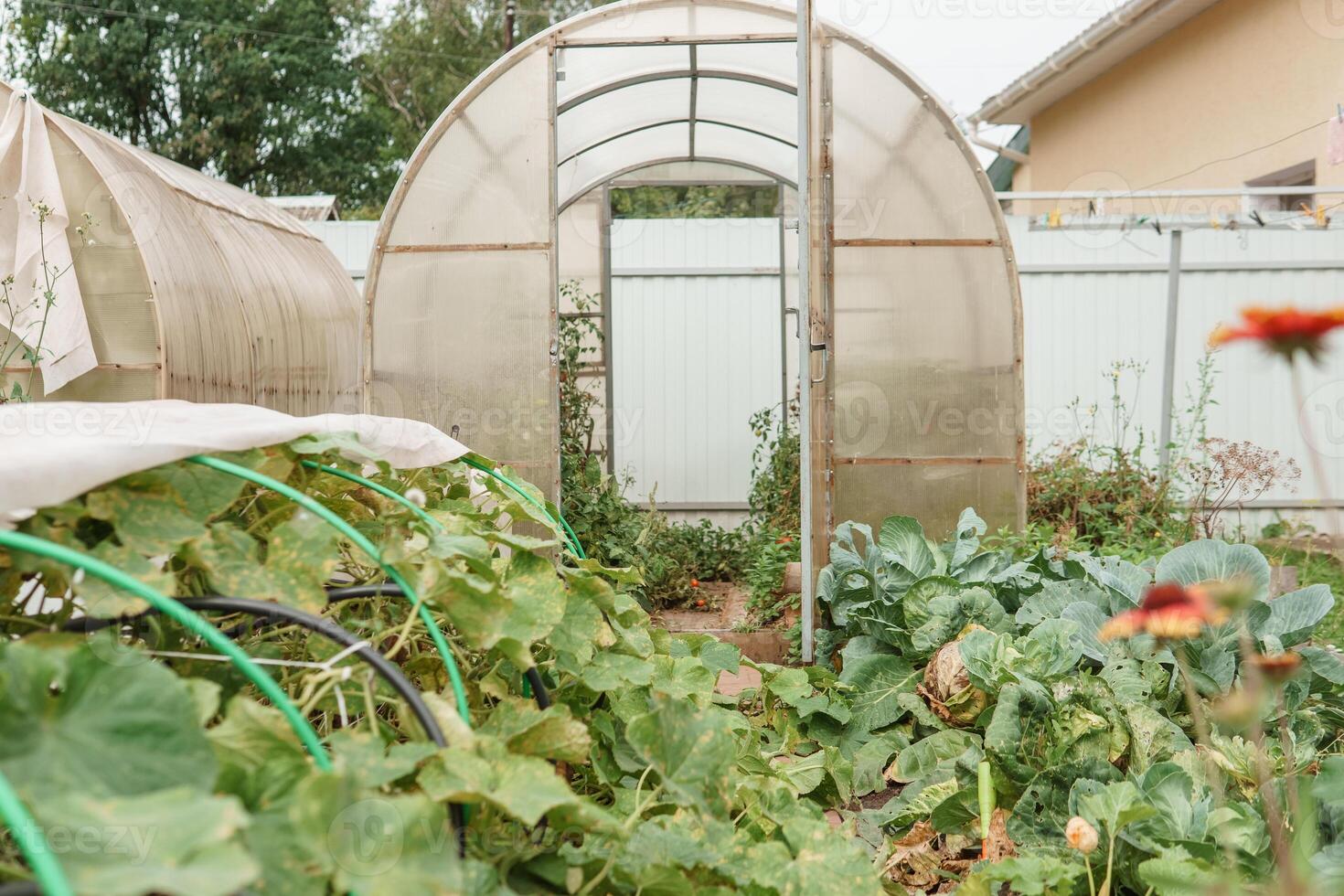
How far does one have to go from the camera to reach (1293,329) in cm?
75

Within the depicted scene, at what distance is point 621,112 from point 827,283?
7.18 ft

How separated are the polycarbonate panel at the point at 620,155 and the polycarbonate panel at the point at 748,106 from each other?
381mm

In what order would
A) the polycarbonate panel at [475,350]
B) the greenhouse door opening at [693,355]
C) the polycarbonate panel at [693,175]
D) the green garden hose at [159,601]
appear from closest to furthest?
the green garden hose at [159,601] → the polycarbonate panel at [475,350] → the polycarbonate panel at [693,175] → the greenhouse door opening at [693,355]

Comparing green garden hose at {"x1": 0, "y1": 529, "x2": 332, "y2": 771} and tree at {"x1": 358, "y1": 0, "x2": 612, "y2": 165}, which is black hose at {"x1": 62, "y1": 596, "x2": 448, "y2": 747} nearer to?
green garden hose at {"x1": 0, "y1": 529, "x2": 332, "y2": 771}

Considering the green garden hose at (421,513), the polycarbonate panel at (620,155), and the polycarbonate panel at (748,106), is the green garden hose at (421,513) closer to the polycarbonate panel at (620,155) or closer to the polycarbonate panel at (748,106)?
the polycarbonate panel at (748,106)

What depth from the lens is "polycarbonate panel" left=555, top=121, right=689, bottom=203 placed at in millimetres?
6359

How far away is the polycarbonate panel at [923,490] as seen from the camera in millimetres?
4316

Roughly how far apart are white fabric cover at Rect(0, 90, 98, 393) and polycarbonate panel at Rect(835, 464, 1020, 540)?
123 inches

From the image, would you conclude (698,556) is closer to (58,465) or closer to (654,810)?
(654,810)

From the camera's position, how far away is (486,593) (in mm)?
1379

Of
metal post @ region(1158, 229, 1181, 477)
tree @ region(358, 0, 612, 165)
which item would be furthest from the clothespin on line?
tree @ region(358, 0, 612, 165)

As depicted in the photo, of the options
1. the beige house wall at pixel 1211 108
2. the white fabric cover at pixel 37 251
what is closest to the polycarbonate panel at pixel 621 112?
the white fabric cover at pixel 37 251

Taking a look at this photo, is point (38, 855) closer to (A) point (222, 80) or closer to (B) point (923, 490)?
(B) point (923, 490)

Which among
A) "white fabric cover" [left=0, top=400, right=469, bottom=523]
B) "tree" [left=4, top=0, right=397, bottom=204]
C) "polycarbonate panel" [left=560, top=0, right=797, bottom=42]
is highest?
"tree" [left=4, top=0, right=397, bottom=204]
